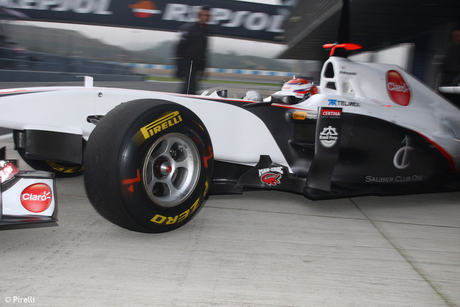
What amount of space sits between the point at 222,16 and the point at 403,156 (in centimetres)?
1639

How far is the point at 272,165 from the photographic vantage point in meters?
3.26

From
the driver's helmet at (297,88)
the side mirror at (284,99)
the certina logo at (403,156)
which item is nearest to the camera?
the side mirror at (284,99)

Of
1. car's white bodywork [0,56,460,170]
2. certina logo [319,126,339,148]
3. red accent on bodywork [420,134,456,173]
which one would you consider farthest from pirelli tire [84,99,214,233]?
red accent on bodywork [420,134,456,173]

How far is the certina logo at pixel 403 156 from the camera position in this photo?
3.52m

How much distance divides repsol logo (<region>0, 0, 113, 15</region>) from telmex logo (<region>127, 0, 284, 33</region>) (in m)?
1.33

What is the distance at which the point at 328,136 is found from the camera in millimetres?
3229

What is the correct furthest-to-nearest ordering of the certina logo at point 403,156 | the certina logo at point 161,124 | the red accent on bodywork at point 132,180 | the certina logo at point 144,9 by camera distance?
the certina logo at point 144,9, the certina logo at point 403,156, the certina logo at point 161,124, the red accent on bodywork at point 132,180

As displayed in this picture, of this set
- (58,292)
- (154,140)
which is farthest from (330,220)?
(58,292)

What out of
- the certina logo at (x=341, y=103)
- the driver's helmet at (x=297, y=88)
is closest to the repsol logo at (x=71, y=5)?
the driver's helmet at (x=297, y=88)

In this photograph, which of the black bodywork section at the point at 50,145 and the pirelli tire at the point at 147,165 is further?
the black bodywork section at the point at 50,145

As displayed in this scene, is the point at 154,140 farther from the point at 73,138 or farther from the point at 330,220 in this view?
the point at 330,220

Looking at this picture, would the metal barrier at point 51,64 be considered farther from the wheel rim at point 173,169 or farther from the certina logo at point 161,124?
the certina logo at point 161,124

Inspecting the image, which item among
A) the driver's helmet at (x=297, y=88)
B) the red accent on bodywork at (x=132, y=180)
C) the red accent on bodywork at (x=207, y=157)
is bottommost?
the red accent on bodywork at (x=132, y=180)

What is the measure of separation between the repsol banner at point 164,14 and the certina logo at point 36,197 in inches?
682
